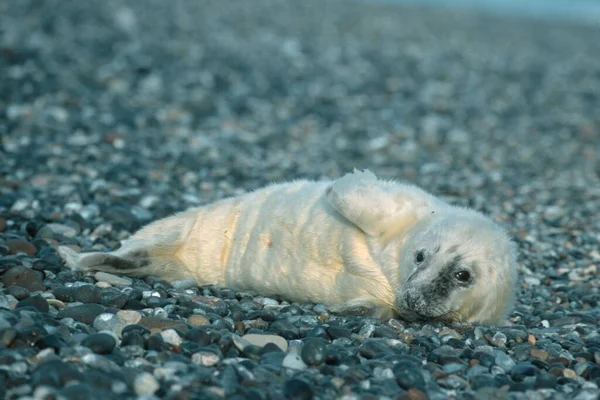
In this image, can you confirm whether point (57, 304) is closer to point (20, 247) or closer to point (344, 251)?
point (20, 247)

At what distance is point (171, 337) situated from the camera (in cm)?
368

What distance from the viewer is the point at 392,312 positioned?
4.36 metres

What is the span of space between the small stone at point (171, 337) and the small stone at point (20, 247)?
1530 mm

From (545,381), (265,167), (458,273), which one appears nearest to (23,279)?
(458,273)

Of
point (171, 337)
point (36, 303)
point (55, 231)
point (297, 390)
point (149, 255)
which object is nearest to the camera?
point (297, 390)

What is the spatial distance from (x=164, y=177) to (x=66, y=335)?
3676 millimetres

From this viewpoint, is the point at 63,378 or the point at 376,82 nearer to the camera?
the point at 63,378

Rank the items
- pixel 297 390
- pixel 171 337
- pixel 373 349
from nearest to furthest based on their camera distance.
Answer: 1. pixel 297 390
2. pixel 171 337
3. pixel 373 349

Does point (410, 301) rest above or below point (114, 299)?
above

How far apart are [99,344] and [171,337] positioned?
0.35 meters

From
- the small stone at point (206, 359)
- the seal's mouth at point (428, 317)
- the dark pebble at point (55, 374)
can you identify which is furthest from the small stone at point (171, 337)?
the seal's mouth at point (428, 317)

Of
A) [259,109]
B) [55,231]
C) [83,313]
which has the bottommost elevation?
[55,231]

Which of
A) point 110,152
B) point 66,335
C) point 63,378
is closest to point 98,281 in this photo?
point 66,335

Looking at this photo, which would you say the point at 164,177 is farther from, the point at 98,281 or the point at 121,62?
the point at 121,62
